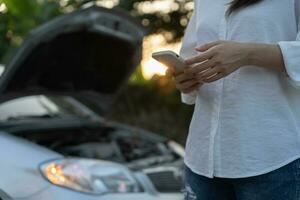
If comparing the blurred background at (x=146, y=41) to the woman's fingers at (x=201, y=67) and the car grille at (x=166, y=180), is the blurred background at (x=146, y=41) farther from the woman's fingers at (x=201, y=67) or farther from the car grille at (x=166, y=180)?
the woman's fingers at (x=201, y=67)

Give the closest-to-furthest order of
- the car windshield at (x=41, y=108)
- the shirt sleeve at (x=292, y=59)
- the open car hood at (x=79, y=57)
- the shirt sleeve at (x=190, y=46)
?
the shirt sleeve at (x=292, y=59)
the shirt sleeve at (x=190, y=46)
the open car hood at (x=79, y=57)
the car windshield at (x=41, y=108)

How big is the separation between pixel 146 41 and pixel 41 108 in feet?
10.7

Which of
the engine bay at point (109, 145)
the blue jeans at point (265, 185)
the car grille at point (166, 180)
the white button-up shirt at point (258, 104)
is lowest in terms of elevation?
the car grille at point (166, 180)

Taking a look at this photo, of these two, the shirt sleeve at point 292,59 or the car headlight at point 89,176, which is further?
the car headlight at point 89,176

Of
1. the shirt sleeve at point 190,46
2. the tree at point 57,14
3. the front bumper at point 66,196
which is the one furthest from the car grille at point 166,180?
the shirt sleeve at point 190,46

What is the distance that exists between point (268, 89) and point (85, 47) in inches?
108

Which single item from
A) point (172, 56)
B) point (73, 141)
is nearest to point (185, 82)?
point (172, 56)

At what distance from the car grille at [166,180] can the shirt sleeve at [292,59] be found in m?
1.95

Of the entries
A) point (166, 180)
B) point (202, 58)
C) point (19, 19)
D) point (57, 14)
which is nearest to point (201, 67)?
point (202, 58)

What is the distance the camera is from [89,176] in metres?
3.50

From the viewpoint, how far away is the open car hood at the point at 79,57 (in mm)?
3773

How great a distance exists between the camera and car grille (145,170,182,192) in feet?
12.5

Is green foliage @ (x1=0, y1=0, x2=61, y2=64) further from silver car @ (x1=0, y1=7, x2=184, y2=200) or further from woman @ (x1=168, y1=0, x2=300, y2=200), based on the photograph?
woman @ (x1=168, y1=0, x2=300, y2=200)

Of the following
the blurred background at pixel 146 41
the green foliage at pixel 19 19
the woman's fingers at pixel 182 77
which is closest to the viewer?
the woman's fingers at pixel 182 77
